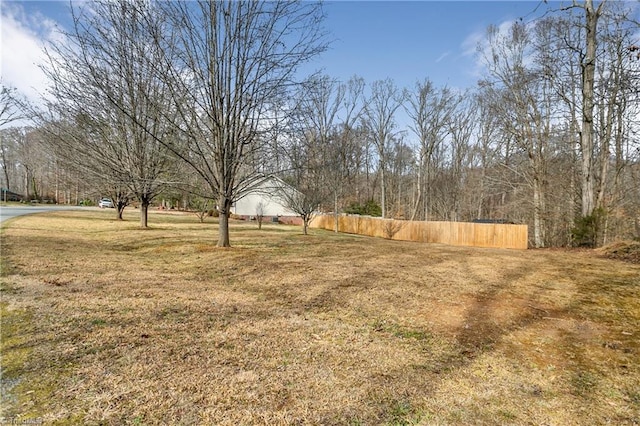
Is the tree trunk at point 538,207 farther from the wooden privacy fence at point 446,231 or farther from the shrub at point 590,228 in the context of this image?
the shrub at point 590,228

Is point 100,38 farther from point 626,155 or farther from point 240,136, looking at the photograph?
point 626,155

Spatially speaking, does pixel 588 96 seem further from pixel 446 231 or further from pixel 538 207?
pixel 446 231

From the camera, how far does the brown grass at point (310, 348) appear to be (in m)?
2.05

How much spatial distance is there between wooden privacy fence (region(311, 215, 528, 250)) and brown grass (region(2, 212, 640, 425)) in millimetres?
11361

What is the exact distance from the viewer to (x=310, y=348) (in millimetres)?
2967

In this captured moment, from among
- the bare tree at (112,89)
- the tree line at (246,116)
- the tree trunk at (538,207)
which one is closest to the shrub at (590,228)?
the tree line at (246,116)

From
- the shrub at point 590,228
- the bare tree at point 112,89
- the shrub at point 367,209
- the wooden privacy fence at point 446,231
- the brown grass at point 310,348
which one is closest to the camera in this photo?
the brown grass at point 310,348

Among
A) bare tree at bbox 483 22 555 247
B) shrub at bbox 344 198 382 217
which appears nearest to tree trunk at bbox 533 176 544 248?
bare tree at bbox 483 22 555 247

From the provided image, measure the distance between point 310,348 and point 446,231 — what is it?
1790 cm

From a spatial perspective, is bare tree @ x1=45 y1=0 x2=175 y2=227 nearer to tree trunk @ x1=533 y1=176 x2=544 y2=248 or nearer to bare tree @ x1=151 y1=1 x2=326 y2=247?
bare tree @ x1=151 y1=1 x2=326 y2=247

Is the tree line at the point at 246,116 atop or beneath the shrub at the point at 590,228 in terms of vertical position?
atop

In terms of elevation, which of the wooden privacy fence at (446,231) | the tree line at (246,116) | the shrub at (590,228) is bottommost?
the wooden privacy fence at (446,231)

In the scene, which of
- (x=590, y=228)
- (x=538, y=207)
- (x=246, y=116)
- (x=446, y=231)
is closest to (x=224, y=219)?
(x=246, y=116)

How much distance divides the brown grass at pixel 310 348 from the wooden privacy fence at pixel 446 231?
11361 millimetres
